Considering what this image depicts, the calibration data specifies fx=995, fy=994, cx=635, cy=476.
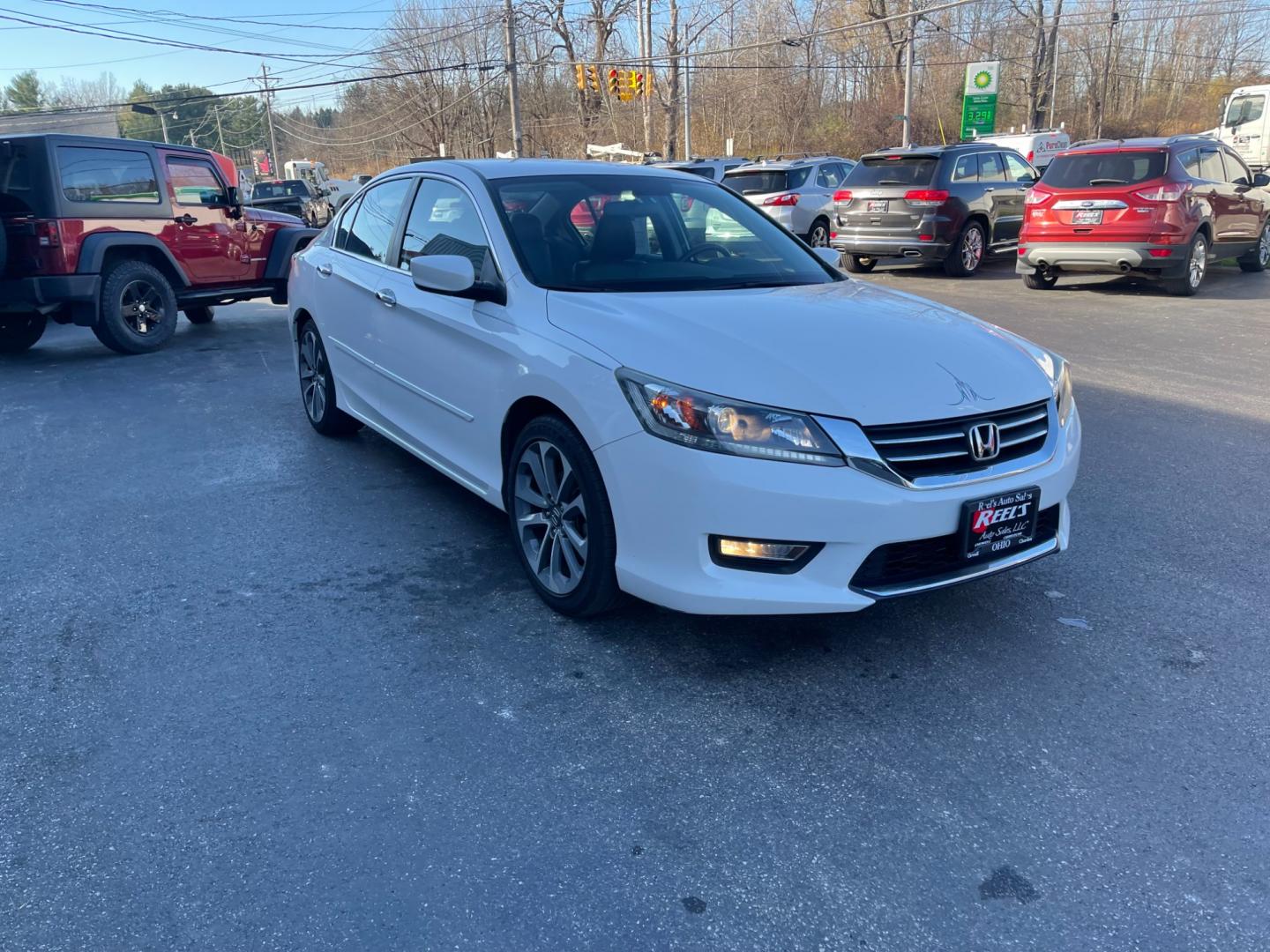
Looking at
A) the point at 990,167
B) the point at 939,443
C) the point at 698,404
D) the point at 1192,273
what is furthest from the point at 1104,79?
the point at 698,404

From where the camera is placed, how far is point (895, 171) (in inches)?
550

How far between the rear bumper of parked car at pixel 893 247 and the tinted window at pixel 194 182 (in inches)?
328

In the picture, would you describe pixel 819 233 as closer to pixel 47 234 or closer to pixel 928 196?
pixel 928 196

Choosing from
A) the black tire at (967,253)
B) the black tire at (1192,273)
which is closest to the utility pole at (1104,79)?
the black tire at (967,253)

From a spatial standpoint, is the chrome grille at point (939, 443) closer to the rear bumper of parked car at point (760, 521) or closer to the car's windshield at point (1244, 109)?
the rear bumper of parked car at point (760, 521)

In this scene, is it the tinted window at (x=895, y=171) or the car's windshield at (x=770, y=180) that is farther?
the car's windshield at (x=770, y=180)

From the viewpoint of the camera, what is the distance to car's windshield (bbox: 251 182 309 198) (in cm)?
3247

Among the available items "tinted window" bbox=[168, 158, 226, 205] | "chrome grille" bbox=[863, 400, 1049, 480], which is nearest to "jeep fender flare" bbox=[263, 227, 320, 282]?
"tinted window" bbox=[168, 158, 226, 205]

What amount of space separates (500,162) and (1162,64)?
6806 centimetres

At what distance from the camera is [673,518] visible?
10.1ft

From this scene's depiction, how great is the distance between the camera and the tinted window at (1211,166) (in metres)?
11.7

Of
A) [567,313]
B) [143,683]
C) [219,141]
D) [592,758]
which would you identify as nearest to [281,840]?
[592,758]

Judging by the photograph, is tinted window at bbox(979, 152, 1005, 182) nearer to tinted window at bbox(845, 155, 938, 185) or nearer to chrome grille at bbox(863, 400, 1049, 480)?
tinted window at bbox(845, 155, 938, 185)

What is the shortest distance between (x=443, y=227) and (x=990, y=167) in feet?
39.7
